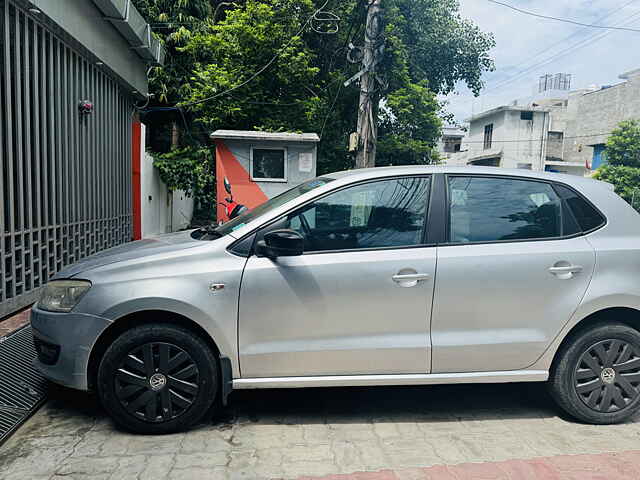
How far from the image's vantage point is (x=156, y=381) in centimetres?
323

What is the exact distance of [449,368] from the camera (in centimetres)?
348

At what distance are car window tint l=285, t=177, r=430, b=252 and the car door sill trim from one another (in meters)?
0.84

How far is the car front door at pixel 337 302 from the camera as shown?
3309 millimetres

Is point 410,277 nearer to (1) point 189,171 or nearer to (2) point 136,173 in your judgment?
(2) point 136,173

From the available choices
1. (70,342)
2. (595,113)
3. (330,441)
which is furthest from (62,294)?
(595,113)

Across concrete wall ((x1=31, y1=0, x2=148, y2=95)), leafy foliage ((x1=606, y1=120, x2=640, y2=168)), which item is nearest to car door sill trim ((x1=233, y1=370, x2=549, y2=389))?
concrete wall ((x1=31, y1=0, x2=148, y2=95))

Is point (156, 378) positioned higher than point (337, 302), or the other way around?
point (337, 302)

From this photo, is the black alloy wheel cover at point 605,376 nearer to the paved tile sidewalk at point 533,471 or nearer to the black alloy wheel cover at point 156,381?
the paved tile sidewalk at point 533,471

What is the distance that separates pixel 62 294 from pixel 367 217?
204 cm

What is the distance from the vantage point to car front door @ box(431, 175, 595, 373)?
343 centimetres

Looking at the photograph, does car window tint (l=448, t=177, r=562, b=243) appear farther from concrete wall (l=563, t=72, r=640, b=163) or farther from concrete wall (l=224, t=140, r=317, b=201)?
concrete wall (l=563, t=72, r=640, b=163)

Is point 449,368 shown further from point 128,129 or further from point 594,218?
point 128,129

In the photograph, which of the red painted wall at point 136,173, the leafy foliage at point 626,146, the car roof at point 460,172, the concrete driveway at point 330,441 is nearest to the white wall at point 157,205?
the red painted wall at point 136,173

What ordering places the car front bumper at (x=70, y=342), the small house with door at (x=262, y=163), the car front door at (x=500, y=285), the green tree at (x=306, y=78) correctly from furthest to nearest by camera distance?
the green tree at (x=306, y=78) < the small house with door at (x=262, y=163) < the car front door at (x=500, y=285) < the car front bumper at (x=70, y=342)
